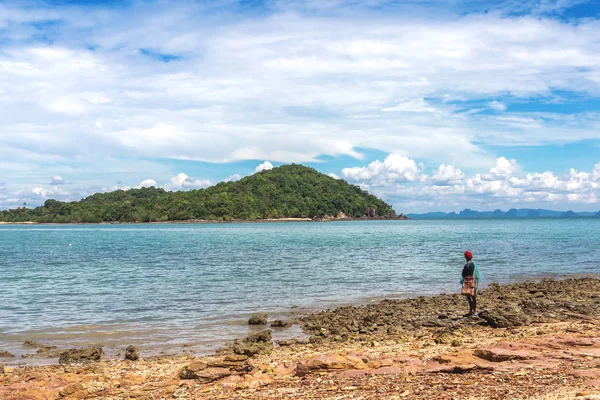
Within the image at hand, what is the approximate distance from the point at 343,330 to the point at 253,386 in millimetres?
7175

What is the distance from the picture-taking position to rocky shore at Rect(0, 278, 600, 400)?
914cm

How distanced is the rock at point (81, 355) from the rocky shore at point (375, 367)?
27 mm

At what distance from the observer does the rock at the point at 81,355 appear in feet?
46.0

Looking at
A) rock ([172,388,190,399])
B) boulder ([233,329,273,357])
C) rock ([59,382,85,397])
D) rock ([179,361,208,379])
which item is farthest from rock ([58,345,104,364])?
rock ([172,388,190,399])

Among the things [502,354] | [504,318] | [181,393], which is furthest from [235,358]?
[504,318]

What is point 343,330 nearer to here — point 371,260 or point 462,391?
point 462,391

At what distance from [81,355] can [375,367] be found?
27.6 ft

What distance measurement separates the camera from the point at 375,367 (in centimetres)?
1080

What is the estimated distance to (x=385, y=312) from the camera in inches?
771

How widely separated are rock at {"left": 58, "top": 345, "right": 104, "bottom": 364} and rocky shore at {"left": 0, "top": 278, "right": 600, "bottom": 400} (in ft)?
0.09

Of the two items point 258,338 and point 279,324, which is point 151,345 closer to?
point 258,338

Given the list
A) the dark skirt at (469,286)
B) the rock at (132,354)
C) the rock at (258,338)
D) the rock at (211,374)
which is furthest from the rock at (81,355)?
the dark skirt at (469,286)

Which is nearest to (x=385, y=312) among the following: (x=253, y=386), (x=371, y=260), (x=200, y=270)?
(x=253, y=386)

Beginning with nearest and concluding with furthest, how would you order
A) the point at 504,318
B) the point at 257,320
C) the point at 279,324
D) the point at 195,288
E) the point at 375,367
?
the point at 375,367 < the point at 504,318 < the point at 279,324 < the point at 257,320 < the point at 195,288
